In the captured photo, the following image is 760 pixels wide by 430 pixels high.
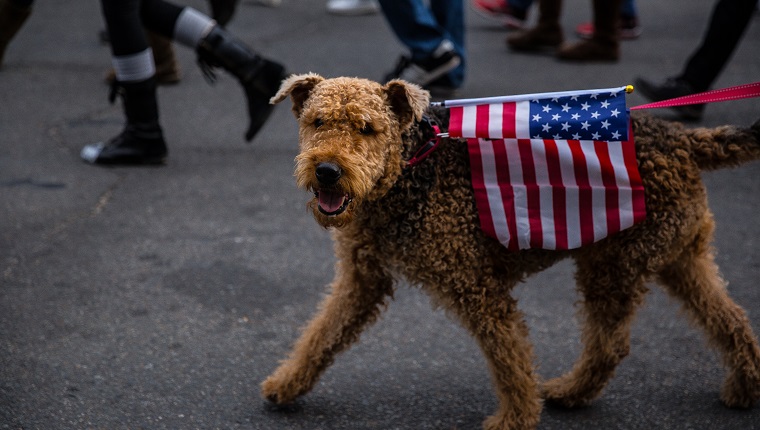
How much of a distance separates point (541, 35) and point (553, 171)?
5.73 m

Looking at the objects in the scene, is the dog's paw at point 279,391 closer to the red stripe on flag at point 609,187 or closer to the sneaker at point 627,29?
the red stripe on flag at point 609,187

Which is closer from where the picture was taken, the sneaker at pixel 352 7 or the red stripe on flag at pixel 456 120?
the red stripe on flag at pixel 456 120

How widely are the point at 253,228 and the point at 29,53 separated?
13.4 feet

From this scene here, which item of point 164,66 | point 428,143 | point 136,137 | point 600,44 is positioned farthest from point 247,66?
point 600,44

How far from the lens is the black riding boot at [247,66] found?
5.12 m

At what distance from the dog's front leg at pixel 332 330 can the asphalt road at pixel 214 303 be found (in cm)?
12

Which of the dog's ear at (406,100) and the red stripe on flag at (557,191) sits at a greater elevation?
the dog's ear at (406,100)

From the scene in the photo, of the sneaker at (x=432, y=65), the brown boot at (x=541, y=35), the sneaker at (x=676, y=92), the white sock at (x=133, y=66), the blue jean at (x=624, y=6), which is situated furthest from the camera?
the blue jean at (x=624, y=6)

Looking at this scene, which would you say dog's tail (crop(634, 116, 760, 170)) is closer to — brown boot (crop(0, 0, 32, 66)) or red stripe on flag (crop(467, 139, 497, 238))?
red stripe on flag (crop(467, 139, 497, 238))

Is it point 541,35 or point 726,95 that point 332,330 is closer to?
point 726,95

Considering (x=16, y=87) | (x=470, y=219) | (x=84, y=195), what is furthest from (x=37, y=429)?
(x=16, y=87)

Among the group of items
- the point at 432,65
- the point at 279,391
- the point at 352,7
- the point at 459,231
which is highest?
the point at 459,231

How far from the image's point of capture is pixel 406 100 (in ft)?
8.63

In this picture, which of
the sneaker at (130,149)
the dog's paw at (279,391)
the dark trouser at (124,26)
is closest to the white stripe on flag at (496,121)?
the dog's paw at (279,391)
